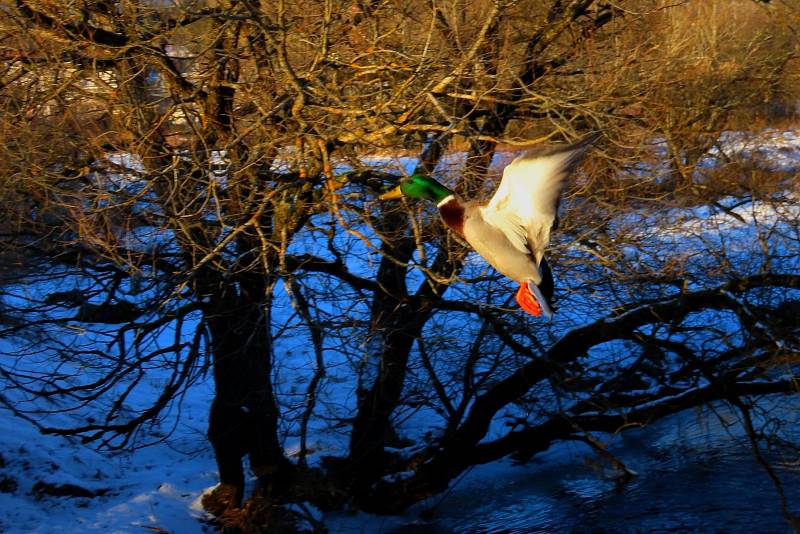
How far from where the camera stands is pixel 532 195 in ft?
15.3

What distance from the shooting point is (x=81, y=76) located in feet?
20.2

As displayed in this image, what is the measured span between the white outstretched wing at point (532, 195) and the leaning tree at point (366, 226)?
77 centimetres

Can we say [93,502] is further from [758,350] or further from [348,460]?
[758,350]

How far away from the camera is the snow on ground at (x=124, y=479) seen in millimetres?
8234

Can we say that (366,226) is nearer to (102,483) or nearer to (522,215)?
(522,215)

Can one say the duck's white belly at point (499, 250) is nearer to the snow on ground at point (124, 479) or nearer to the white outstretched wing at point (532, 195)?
the white outstretched wing at point (532, 195)

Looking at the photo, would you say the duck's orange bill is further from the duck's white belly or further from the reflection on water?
the reflection on water

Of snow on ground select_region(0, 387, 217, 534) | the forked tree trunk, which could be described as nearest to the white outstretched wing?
the forked tree trunk

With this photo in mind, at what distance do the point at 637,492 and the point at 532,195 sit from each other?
195 inches

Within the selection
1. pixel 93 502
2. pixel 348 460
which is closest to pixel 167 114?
pixel 348 460

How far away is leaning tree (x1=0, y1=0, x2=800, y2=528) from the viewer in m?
5.93

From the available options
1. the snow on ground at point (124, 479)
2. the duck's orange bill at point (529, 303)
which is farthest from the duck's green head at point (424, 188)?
the snow on ground at point (124, 479)

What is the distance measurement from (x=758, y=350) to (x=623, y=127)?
2249 mm

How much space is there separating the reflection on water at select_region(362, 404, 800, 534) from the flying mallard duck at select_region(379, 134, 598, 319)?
3641 millimetres
